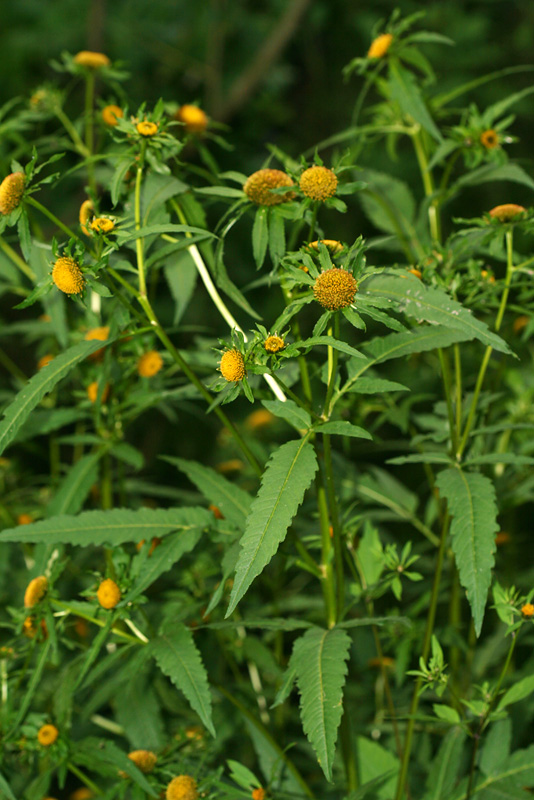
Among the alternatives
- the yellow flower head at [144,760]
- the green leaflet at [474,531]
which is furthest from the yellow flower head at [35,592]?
the green leaflet at [474,531]

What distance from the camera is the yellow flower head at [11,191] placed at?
66 centimetres

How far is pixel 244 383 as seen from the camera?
0.59 meters

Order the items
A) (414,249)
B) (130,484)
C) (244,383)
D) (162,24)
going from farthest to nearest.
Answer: (162,24)
(130,484)
(414,249)
(244,383)

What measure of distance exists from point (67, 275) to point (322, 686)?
398 millimetres

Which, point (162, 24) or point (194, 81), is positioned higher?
point (162, 24)

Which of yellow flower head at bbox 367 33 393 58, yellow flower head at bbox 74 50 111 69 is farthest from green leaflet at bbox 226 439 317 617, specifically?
yellow flower head at bbox 74 50 111 69

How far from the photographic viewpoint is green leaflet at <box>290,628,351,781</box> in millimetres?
614

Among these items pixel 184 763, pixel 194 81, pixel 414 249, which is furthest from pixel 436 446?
pixel 194 81

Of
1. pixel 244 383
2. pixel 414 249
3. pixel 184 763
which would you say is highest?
pixel 244 383

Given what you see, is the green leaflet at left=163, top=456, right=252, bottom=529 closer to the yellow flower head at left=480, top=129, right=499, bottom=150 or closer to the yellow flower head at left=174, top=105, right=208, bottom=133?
the yellow flower head at left=174, top=105, right=208, bottom=133

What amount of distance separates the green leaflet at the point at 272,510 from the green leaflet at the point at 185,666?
0.16 meters

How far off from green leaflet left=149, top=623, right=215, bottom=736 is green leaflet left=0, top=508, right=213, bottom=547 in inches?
3.9

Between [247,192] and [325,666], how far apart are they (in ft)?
1.41

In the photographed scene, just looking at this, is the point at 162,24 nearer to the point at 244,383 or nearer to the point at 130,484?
the point at 130,484
